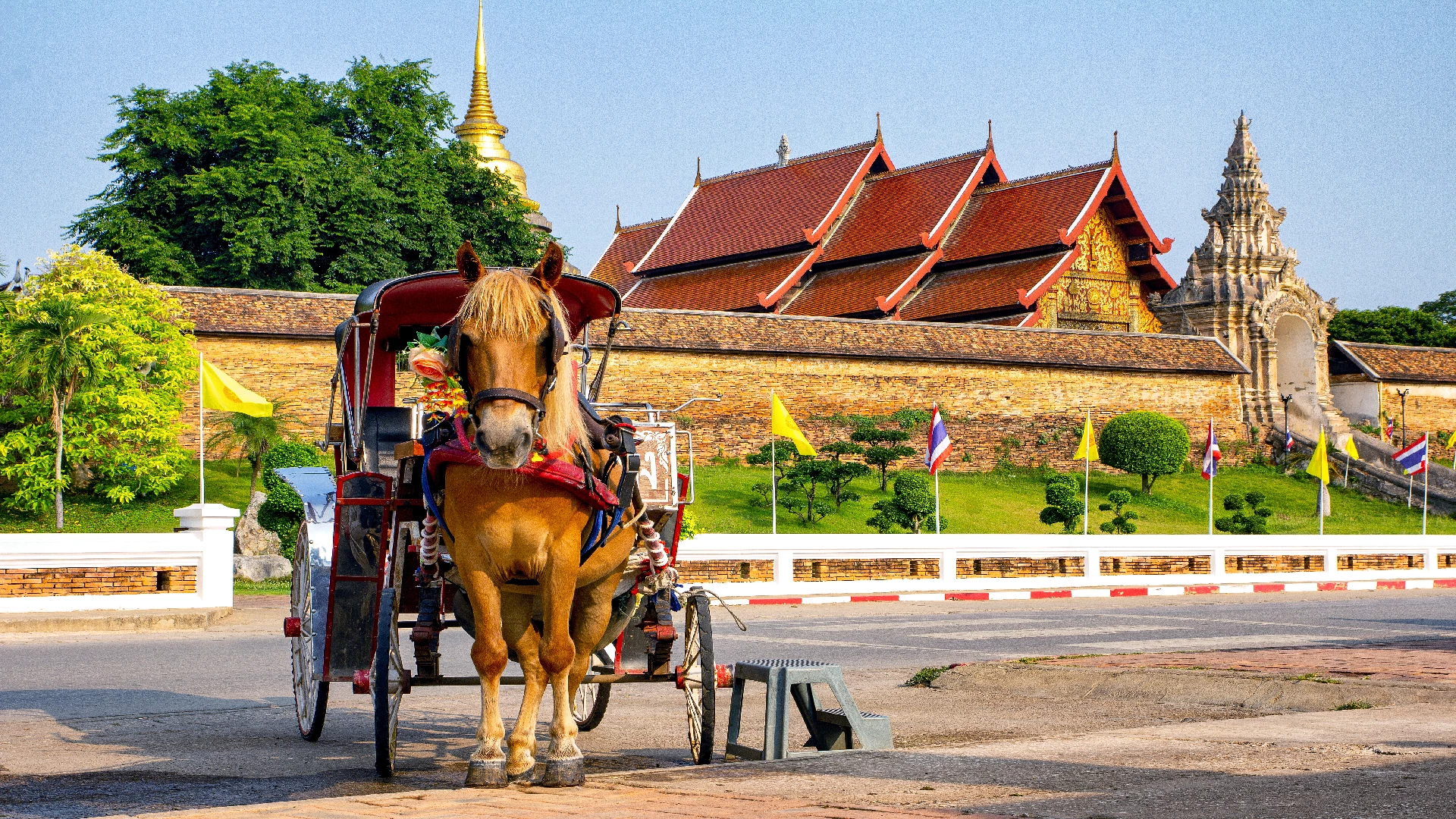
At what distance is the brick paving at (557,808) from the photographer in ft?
14.2

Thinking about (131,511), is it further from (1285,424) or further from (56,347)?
(1285,424)

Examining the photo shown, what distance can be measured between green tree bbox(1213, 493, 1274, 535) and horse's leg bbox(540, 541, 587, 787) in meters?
28.3

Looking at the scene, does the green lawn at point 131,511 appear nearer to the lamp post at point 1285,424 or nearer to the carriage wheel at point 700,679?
the carriage wheel at point 700,679

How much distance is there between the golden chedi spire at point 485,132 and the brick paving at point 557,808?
46.9 m

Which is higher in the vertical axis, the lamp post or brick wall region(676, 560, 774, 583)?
the lamp post

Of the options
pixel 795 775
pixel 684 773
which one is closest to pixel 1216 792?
pixel 795 775

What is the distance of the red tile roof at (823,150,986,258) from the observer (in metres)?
40.8

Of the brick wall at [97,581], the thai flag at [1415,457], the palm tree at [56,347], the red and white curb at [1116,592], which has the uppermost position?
the palm tree at [56,347]

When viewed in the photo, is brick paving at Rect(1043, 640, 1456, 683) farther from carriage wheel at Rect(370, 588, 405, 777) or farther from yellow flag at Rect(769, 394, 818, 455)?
yellow flag at Rect(769, 394, 818, 455)

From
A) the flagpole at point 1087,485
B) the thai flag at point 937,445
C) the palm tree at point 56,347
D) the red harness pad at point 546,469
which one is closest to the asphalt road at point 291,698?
the red harness pad at point 546,469

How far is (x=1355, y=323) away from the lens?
211ft

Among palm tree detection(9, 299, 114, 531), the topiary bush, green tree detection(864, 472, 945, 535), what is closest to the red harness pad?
the topiary bush

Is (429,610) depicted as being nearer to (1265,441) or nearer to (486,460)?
(486,460)

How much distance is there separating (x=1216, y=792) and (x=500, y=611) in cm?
252
